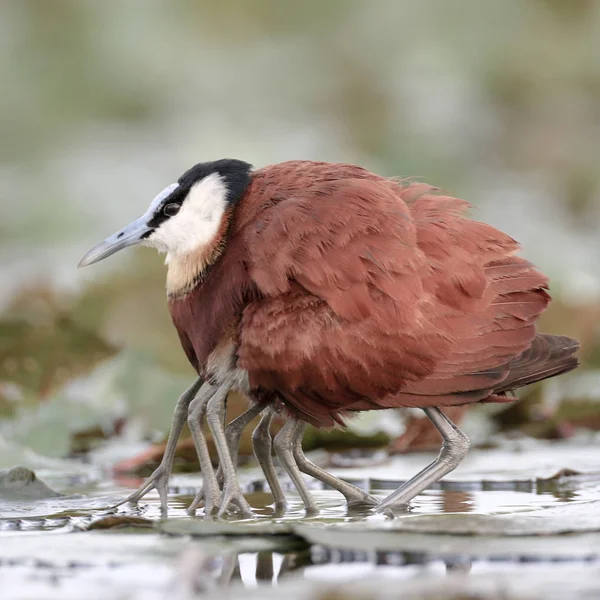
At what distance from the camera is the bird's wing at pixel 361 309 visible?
159 inches

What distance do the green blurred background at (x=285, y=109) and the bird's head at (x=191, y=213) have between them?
376 centimetres

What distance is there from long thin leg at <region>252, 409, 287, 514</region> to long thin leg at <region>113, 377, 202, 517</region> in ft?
0.84

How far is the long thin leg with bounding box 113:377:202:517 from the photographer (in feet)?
14.4

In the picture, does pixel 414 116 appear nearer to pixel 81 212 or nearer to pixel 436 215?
pixel 81 212

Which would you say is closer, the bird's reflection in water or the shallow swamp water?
Result: the shallow swamp water

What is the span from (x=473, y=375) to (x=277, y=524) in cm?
84

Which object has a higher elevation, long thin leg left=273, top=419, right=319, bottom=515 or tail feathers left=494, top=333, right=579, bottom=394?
tail feathers left=494, top=333, right=579, bottom=394

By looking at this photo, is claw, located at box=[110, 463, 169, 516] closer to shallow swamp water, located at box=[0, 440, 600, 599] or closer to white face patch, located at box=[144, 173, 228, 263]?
shallow swamp water, located at box=[0, 440, 600, 599]

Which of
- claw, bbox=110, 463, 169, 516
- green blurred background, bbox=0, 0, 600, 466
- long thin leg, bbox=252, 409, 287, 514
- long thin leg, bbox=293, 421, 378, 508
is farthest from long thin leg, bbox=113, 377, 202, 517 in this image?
green blurred background, bbox=0, 0, 600, 466

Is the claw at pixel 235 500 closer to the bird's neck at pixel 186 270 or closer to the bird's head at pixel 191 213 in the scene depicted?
the bird's neck at pixel 186 270

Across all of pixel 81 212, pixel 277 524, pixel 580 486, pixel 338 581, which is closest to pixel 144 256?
pixel 81 212

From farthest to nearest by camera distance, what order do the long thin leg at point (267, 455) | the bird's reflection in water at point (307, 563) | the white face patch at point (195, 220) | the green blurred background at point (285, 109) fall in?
the green blurred background at point (285, 109)
the long thin leg at point (267, 455)
the white face patch at point (195, 220)
the bird's reflection in water at point (307, 563)

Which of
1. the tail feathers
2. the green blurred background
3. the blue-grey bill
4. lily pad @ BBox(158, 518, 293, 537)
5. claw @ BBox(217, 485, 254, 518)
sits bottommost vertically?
lily pad @ BBox(158, 518, 293, 537)

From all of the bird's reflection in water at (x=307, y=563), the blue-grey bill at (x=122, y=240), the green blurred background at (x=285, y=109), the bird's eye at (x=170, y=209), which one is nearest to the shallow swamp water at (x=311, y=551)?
the bird's reflection in water at (x=307, y=563)
